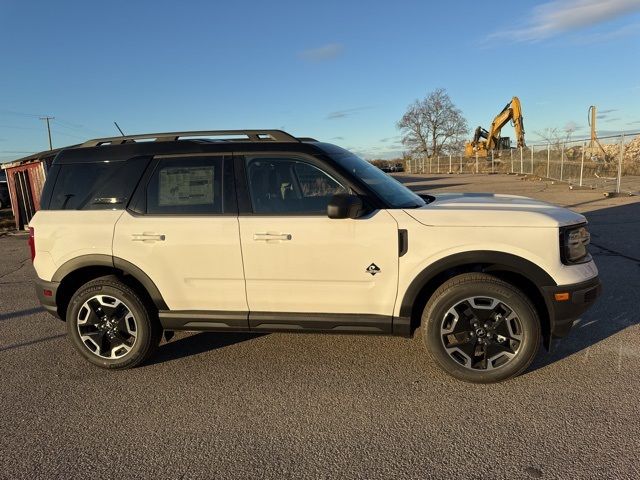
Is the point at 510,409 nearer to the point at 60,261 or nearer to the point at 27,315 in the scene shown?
the point at 60,261

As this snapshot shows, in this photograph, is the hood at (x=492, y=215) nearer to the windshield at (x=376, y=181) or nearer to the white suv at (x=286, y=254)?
the white suv at (x=286, y=254)

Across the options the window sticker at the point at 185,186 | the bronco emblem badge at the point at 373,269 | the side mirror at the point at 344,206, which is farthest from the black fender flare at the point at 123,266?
the bronco emblem badge at the point at 373,269

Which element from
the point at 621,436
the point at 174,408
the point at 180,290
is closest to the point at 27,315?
the point at 180,290

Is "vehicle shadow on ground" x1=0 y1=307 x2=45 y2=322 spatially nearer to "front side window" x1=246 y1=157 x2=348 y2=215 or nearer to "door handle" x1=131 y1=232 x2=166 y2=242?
"door handle" x1=131 y1=232 x2=166 y2=242

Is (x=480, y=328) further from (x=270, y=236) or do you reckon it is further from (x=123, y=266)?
(x=123, y=266)

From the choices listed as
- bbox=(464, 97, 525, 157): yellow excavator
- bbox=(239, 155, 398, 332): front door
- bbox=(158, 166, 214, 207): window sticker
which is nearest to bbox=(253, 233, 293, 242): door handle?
bbox=(239, 155, 398, 332): front door

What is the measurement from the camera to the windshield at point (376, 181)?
383 cm

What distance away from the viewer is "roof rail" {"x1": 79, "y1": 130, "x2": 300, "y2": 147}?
158 inches

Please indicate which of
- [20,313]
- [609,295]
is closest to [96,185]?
[20,313]

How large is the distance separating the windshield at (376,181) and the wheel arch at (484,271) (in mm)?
589

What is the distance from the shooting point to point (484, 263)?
11.8 ft

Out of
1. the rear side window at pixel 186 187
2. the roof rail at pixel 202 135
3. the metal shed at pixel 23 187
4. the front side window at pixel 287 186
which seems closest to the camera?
the front side window at pixel 287 186

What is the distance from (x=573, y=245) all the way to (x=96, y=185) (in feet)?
12.7

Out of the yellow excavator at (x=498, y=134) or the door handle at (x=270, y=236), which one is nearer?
the door handle at (x=270, y=236)
